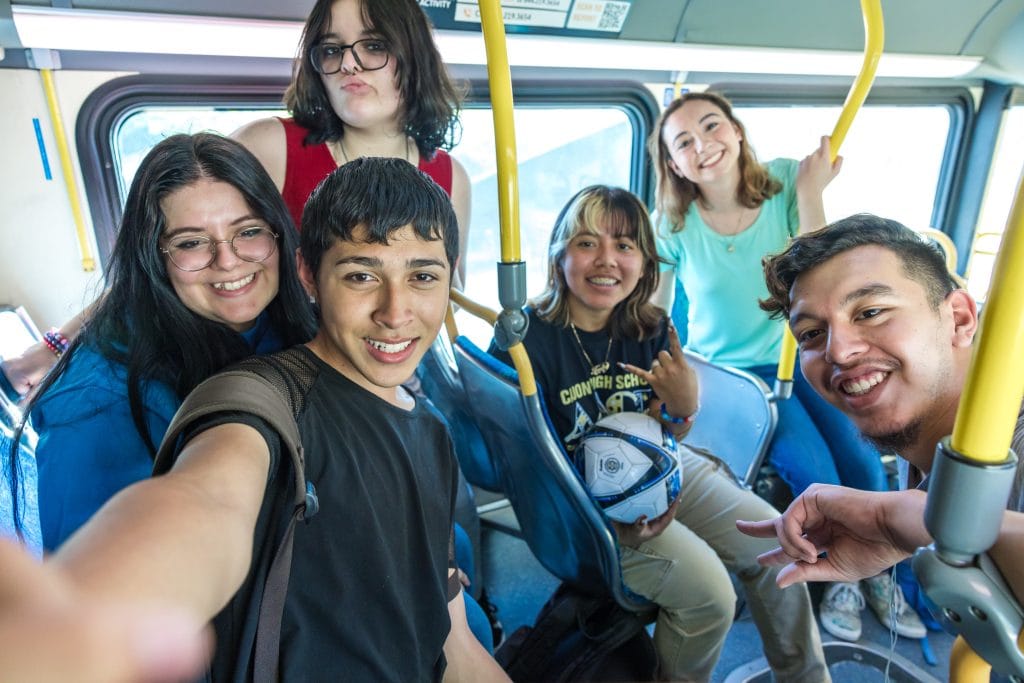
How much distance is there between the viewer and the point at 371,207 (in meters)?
1.09

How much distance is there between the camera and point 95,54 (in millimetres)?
1910

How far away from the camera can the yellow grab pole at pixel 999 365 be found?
1.45 feet

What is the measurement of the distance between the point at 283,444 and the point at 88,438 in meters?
0.49

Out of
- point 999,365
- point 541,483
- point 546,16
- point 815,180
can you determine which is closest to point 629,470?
point 541,483

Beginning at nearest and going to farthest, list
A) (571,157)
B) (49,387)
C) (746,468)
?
(49,387), (746,468), (571,157)

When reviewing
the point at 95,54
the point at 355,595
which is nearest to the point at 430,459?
the point at 355,595

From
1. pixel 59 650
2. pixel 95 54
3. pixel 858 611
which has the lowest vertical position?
pixel 858 611

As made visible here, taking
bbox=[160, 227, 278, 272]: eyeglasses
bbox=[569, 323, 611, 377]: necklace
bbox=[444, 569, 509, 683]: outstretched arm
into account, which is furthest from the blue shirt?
bbox=[569, 323, 611, 377]: necklace

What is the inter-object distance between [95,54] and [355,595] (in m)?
1.83

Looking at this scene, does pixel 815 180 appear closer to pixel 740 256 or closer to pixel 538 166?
pixel 740 256

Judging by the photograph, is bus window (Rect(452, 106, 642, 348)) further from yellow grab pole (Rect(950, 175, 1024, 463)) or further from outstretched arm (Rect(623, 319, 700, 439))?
yellow grab pole (Rect(950, 175, 1024, 463))

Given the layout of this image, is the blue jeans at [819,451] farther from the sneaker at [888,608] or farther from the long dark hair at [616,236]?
the long dark hair at [616,236]

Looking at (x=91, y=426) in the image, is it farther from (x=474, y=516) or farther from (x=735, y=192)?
(x=735, y=192)

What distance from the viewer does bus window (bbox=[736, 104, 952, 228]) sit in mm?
3383
